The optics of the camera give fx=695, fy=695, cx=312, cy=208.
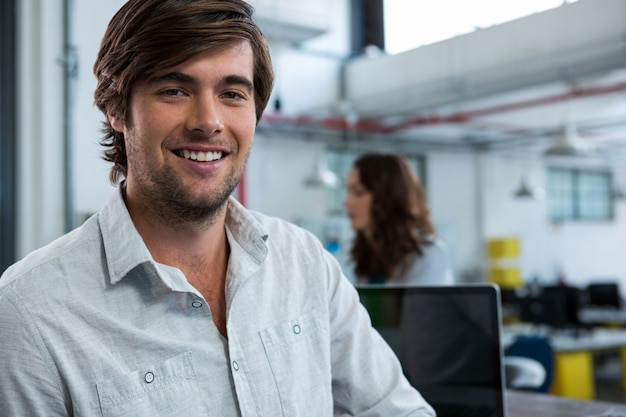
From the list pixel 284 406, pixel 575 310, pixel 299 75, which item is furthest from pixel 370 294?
pixel 299 75

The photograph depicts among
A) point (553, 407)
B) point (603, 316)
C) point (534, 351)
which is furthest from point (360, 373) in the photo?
point (603, 316)

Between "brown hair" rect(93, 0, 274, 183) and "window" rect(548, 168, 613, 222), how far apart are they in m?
14.5

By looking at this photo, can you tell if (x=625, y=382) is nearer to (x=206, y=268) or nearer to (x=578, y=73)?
(x=578, y=73)

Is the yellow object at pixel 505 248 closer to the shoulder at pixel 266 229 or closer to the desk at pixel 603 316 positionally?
the desk at pixel 603 316

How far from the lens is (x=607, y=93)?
368 inches

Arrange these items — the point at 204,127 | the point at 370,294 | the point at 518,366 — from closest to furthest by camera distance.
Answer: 1. the point at 204,127
2. the point at 370,294
3. the point at 518,366

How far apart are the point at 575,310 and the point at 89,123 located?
19.3 ft

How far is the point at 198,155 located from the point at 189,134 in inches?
1.6

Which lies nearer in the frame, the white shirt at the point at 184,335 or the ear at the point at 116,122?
the white shirt at the point at 184,335

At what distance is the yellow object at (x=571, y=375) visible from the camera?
629cm

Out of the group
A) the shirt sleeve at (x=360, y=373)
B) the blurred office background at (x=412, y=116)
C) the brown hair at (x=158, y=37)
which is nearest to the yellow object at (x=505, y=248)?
the blurred office background at (x=412, y=116)

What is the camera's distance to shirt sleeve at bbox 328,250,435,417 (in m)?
1.40

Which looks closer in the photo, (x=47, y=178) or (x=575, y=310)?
(x=47, y=178)

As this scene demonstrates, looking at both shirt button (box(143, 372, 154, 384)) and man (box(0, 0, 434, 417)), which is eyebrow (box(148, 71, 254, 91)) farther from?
shirt button (box(143, 372, 154, 384))
